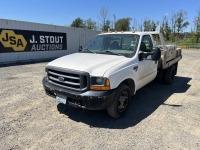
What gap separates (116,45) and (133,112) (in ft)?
6.05

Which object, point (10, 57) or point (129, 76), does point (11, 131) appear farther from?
point (10, 57)

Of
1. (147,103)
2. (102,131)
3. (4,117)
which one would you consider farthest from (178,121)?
(4,117)

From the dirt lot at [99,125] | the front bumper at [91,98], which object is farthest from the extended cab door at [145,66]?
the front bumper at [91,98]

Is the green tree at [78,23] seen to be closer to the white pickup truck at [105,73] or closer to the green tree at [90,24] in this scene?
the green tree at [90,24]

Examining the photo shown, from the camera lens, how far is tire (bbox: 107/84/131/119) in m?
4.16

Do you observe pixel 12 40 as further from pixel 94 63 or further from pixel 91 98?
pixel 91 98

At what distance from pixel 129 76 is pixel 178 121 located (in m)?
1.52

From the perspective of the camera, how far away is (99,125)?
13.9 ft

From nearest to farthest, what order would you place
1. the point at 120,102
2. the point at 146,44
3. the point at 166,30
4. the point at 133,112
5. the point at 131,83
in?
1. the point at 120,102
2. the point at 131,83
3. the point at 133,112
4. the point at 146,44
5. the point at 166,30

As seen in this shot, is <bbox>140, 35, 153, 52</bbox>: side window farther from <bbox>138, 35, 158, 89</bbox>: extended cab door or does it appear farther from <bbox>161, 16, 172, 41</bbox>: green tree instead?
<bbox>161, 16, 172, 41</bbox>: green tree

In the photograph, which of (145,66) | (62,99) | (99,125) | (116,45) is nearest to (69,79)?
(62,99)

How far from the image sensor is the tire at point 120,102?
4.16m

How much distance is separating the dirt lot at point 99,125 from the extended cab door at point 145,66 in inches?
29.0

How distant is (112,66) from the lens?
401 cm
